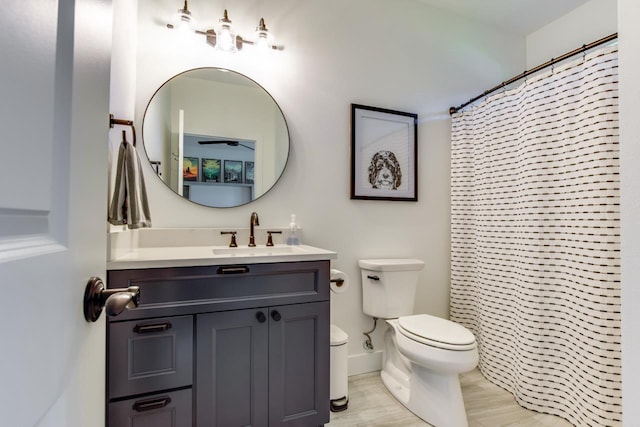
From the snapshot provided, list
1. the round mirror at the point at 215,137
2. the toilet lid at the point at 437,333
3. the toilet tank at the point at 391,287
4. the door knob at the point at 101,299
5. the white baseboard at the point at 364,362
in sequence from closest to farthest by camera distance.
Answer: the door knob at the point at 101,299, the toilet lid at the point at 437,333, the round mirror at the point at 215,137, the toilet tank at the point at 391,287, the white baseboard at the point at 364,362

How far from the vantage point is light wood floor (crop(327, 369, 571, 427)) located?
1.69 meters

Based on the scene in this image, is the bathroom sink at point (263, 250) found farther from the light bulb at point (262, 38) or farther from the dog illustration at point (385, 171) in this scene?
the light bulb at point (262, 38)

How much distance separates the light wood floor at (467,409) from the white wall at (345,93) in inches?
11.8

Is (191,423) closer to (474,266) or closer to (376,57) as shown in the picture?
A: (474,266)

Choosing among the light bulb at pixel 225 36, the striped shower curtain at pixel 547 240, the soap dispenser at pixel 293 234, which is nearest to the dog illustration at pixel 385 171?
the striped shower curtain at pixel 547 240

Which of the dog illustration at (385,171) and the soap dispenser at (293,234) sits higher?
the dog illustration at (385,171)

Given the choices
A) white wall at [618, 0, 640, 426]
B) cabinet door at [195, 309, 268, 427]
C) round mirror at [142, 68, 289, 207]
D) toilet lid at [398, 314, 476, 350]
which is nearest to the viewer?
white wall at [618, 0, 640, 426]

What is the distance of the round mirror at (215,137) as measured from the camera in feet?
5.94

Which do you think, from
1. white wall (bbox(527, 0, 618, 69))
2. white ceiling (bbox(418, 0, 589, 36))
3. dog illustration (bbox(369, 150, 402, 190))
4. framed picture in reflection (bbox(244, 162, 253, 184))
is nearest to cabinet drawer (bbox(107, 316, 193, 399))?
framed picture in reflection (bbox(244, 162, 253, 184))

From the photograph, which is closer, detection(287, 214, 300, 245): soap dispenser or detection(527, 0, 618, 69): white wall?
detection(287, 214, 300, 245): soap dispenser

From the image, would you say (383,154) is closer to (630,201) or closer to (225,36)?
(225,36)

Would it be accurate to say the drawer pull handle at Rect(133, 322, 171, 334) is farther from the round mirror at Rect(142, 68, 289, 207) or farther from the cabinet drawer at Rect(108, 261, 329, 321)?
the round mirror at Rect(142, 68, 289, 207)

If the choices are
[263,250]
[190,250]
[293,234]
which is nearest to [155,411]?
[190,250]

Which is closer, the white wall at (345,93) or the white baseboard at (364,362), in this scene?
the white wall at (345,93)
